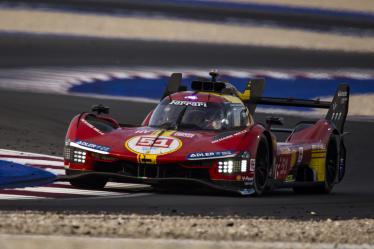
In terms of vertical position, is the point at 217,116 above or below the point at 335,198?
above

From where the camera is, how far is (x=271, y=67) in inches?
1187

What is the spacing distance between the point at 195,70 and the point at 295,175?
13833mm

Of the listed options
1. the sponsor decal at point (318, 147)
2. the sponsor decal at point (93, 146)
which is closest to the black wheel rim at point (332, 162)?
the sponsor decal at point (318, 147)

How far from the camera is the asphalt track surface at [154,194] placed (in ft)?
37.6

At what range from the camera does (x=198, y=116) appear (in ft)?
46.5

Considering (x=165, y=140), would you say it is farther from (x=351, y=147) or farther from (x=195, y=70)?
(x=195, y=70)

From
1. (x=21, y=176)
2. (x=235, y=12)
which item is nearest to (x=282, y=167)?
(x=21, y=176)

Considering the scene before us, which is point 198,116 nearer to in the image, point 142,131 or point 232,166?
point 142,131

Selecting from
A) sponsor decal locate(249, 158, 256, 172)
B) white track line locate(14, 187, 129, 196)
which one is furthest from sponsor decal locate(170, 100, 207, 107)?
white track line locate(14, 187, 129, 196)

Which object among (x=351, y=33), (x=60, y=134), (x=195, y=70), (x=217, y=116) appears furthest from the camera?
(x=351, y=33)

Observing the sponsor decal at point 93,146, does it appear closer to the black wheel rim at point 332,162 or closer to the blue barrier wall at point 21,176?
the blue barrier wall at point 21,176

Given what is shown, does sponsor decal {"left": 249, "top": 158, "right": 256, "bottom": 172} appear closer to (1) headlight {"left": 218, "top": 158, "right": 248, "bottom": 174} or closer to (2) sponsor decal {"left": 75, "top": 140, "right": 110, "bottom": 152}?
(1) headlight {"left": 218, "top": 158, "right": 248, "bottom": 174}

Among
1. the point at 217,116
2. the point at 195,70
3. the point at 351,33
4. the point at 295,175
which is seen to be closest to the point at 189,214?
the point at 217,116

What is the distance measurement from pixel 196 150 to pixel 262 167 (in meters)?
1.03
